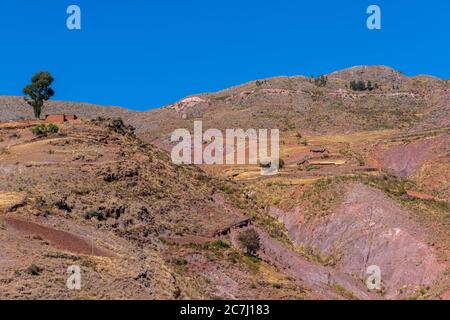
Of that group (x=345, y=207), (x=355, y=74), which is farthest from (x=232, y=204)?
(x=355, y=74)

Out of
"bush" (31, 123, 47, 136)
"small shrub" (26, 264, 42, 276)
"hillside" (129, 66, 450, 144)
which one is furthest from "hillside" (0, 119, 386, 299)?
"hillside" (129, 66, 450, 144)

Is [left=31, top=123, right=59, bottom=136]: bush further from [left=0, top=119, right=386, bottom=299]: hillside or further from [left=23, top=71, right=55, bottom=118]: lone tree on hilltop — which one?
[left=23, top=71, right=55, bottom=118]: lone tree on hilltop

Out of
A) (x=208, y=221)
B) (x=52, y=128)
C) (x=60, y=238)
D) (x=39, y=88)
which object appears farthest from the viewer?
(x=39, y=88)

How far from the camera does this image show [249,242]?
48031 millimetres

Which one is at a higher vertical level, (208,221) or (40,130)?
(40,130)

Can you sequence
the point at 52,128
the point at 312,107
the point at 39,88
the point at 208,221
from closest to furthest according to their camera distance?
the point at 208,221, the point at 52,128, the point at 39,88, the point at 312,107

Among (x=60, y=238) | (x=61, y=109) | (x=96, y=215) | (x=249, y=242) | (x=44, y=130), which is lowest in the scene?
(x=249, y=242)

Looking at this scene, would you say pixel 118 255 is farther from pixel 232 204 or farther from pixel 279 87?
pixel 279 87

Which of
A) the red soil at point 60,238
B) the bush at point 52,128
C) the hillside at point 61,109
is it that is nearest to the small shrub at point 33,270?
the red soil at point 60,238

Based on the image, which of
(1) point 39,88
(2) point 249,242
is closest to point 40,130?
(1) point 39,88

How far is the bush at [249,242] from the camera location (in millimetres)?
48062

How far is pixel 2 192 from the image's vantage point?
44625 millimetres

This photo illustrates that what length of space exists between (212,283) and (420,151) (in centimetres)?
5478

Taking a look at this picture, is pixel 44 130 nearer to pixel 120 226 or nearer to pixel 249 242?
pixel 120 226
